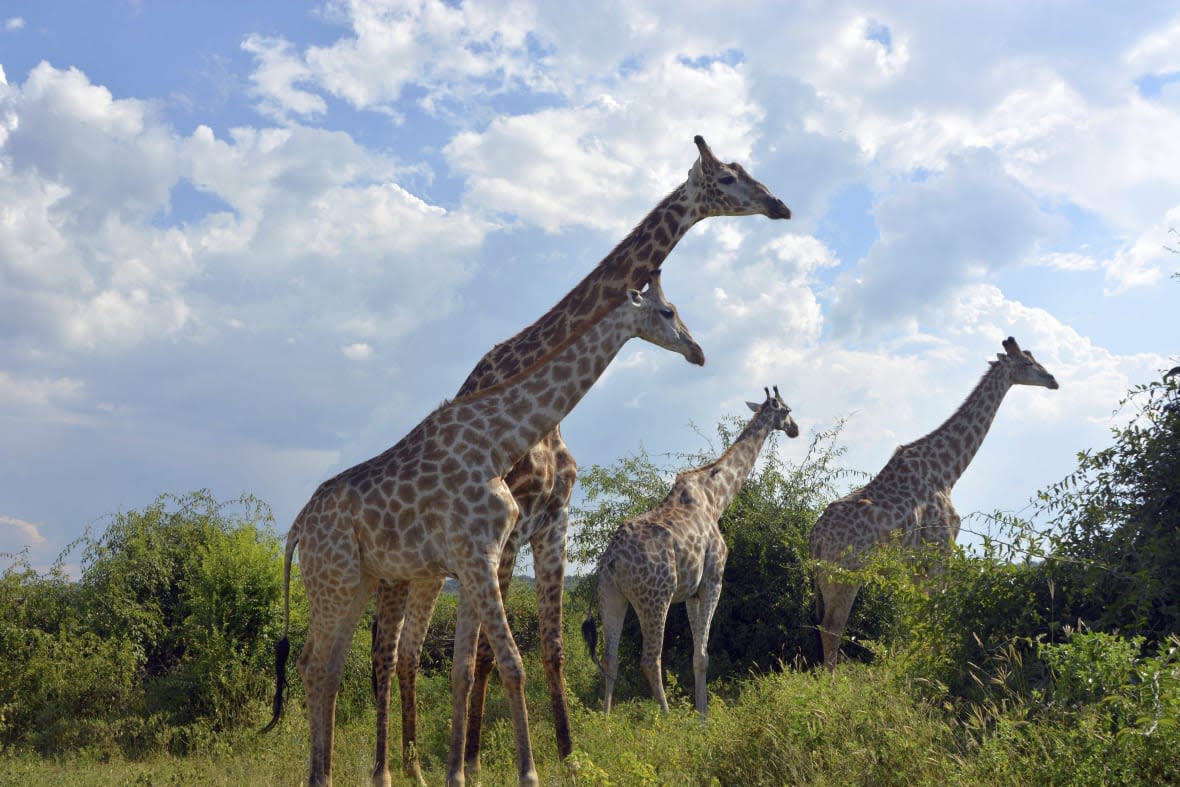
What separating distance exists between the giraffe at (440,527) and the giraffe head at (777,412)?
696 cm

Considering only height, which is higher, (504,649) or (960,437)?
(960,437)

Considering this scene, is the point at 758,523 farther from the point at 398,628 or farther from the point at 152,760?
the point at 152,760

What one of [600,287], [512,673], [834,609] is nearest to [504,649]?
[512,673]

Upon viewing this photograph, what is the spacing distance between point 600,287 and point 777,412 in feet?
19.6

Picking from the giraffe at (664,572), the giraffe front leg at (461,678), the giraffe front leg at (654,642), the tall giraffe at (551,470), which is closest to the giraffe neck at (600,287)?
the tall giraffe at (551,470)

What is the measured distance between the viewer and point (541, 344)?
895cm

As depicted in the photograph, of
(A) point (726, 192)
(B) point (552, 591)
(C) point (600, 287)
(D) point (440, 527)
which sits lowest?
(B) point (552, 591)

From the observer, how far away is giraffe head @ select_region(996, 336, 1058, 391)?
13.8 metres

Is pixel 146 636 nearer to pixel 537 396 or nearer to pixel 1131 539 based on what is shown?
pixel 537 396

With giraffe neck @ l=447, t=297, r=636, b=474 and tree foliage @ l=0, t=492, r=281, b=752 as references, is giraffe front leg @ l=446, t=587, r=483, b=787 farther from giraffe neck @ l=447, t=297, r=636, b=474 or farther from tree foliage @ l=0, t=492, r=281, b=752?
tree foliage @ l=0, t=492, r=281, b=752

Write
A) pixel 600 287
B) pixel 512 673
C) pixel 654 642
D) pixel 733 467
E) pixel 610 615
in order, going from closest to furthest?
pixel 512 673
pixel 600 287
pixel 654 642
pixel 610 615
pixel 733 467

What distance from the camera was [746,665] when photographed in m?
14.1

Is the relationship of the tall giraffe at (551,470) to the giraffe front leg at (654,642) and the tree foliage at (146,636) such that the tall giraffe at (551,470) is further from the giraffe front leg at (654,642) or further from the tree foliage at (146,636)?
the tree foliage at (146,636)

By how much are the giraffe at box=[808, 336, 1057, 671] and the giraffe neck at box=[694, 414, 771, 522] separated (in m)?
1.37
